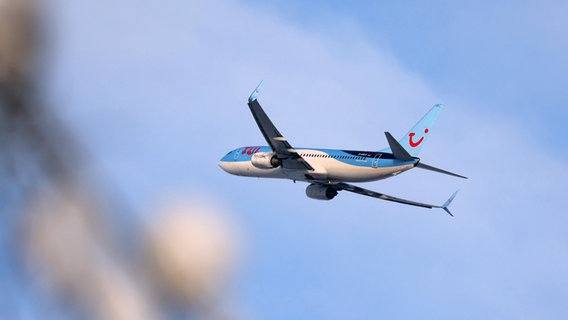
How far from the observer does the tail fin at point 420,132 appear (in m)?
97.7

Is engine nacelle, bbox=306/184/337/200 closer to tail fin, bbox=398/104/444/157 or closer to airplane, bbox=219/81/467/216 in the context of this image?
airplane, bbox=219/81/467/216

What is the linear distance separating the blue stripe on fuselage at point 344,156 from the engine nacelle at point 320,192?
360 cm

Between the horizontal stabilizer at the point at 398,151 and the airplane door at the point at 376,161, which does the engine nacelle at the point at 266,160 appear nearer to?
the airplane door at the point at 376,161

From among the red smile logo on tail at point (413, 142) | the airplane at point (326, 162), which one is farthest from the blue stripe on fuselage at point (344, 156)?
the red smile logo on tail at point (413, 142)

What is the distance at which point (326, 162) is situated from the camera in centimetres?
9656

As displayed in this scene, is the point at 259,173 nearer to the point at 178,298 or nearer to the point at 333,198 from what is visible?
the point at 333,198

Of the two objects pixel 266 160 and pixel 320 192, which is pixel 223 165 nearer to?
pixel 266 160

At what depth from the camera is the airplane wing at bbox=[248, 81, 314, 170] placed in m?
91.6

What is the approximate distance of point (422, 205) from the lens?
102562 mm

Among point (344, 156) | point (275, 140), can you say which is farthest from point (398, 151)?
point (275, 140)

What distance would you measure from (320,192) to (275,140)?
751cm

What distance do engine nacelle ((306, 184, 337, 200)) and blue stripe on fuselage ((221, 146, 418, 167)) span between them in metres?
3.60

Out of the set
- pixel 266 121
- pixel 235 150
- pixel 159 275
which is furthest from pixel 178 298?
pixel 235 150

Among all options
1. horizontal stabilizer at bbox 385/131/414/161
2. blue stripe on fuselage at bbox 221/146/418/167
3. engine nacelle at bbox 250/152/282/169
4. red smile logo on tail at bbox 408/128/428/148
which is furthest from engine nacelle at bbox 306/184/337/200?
horizontal stabilizer at bbox 385/131/414/161
